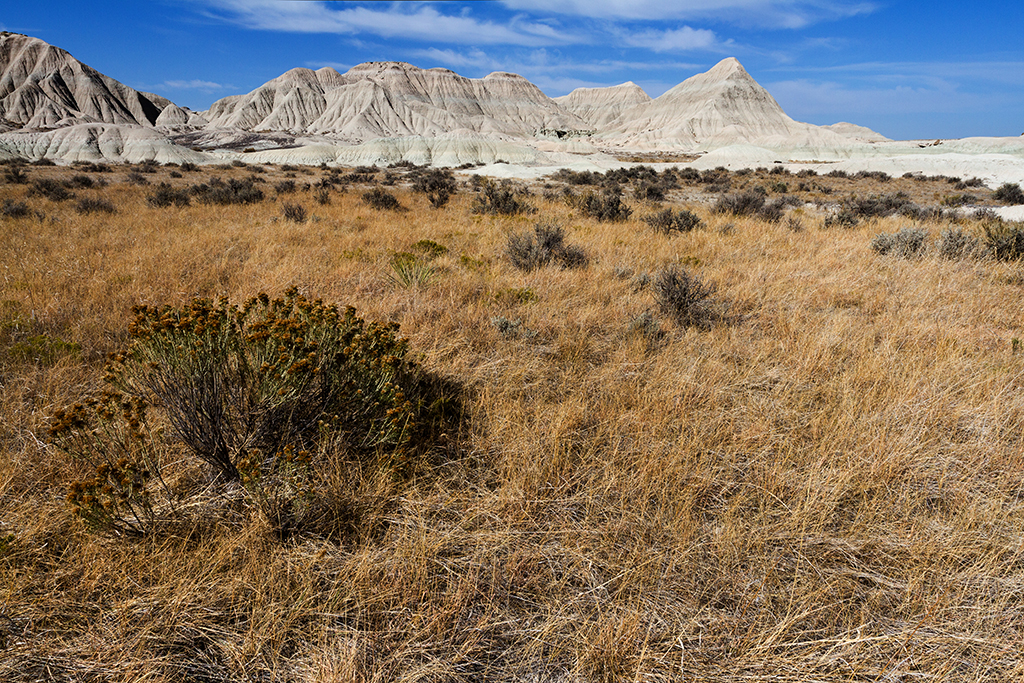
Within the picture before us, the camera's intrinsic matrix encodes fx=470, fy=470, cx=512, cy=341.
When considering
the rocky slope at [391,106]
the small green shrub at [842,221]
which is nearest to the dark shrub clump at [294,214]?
the small green shrub at [842,221]

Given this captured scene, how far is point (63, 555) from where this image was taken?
179 centimetres

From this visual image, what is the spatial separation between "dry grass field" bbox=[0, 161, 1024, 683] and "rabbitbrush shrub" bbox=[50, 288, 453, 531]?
0.45ft

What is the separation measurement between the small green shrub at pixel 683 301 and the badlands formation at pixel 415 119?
47.3m

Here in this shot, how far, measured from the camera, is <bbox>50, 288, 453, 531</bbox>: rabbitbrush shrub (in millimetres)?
2070

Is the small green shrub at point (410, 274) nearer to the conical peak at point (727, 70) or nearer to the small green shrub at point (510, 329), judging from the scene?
the small green shrub at point (510, 329)

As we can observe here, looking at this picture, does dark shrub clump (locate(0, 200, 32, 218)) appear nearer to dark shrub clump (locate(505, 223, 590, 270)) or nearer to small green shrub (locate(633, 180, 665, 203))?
dark shrub clump (locate(505, 223, 590, 270))

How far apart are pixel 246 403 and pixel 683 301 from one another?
391cm

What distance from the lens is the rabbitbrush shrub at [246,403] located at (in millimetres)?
2070

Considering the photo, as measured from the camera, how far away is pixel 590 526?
213 centimetres

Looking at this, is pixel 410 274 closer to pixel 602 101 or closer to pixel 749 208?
pixel 749 208

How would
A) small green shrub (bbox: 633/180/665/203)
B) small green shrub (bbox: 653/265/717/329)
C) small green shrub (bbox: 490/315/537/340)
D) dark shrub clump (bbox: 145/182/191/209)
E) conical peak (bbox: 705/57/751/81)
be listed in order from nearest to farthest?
small green shrub (bbox: 490/315/537/340)
small green shrub (bbox: 653/265/717/329)
dark shrub clump (bbox: 145/182/191/209)
small green shrub (bbox: 633/180/665/203)
conical peak (bbox: 705/57/751/81)

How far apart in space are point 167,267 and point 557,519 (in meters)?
5.90

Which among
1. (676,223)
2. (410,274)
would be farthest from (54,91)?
(410,274)

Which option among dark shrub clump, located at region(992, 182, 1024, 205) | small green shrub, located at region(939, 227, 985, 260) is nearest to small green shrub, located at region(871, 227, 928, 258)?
small green shrub, located at region(939, 227, 985, 260)
